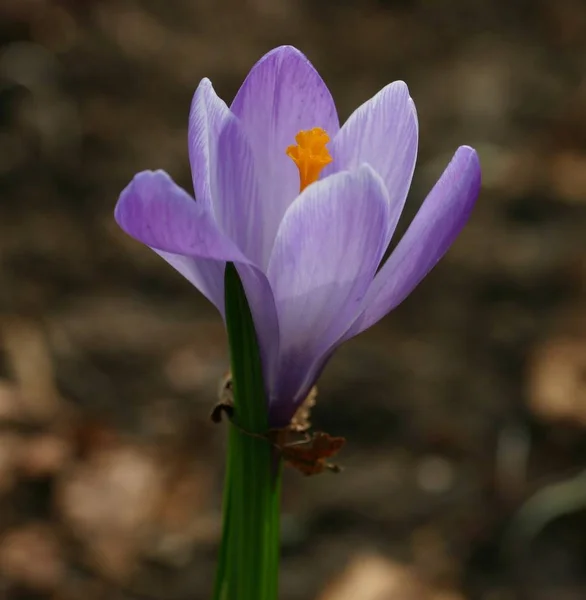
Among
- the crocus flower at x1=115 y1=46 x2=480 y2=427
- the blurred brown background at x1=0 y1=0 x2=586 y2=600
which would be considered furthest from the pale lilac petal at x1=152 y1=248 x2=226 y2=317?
the blurred brown background at x1=0 y1=0 x2=586 y2=600

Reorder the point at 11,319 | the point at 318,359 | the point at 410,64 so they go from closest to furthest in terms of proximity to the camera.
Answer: the point at 318,359, the point at 11,319, the point at 410,64

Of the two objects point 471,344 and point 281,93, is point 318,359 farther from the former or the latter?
point 471,344

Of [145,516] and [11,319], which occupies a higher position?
[11,319]

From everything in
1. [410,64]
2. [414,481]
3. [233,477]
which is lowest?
[233,477]

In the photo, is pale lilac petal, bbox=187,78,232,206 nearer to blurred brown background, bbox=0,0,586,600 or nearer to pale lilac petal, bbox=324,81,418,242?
pale lilac petal, bbox=324,81,418,242

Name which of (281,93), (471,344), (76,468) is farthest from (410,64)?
(281,93)

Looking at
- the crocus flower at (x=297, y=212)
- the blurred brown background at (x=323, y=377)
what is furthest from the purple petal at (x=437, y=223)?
the blurred brown background at (x=323, y=377)

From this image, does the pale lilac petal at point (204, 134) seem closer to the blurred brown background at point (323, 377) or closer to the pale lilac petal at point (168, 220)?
the pale lilac petal at point (168, 220)
